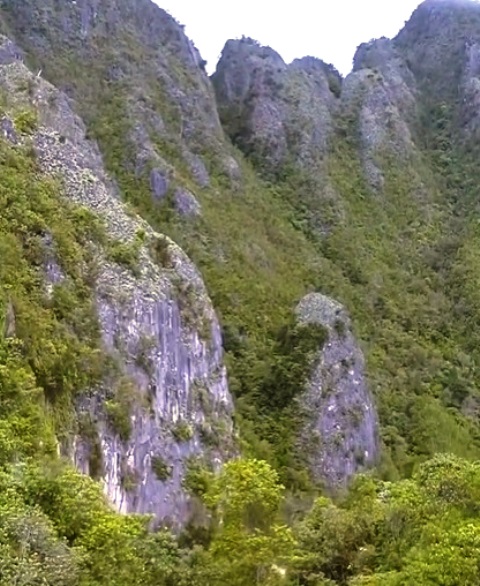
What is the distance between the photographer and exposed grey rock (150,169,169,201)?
53.7 meters

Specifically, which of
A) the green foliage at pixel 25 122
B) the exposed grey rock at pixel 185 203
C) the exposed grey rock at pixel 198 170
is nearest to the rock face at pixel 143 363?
the green foliage at pixel 25 122

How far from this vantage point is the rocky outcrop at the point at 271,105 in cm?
7094

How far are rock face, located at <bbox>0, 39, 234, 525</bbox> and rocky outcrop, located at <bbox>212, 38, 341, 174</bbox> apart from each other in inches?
1336

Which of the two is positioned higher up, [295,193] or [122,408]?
[295,193]

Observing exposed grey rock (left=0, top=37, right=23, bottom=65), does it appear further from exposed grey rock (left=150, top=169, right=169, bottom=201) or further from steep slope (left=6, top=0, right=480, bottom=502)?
exposed grey rock (left=150, top=169, right=169, bottom=201)

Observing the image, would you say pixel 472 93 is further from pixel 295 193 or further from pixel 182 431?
pixel 182 431

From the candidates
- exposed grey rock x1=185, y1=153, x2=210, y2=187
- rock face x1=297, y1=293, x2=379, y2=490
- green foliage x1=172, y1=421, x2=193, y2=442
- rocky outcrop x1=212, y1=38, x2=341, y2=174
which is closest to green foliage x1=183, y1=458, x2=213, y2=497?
green foliage x1=172, y1=421, x2=193, y2=442

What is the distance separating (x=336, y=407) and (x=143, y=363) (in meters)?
18.9

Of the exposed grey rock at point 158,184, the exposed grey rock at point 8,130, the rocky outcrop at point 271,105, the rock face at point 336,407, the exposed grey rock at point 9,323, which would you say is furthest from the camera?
the rocky outcrop at point 271,105

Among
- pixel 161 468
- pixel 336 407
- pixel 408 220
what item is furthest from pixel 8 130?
pixel 408 220

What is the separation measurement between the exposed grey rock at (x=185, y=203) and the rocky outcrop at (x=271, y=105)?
1660cm

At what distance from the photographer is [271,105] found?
2869 inches

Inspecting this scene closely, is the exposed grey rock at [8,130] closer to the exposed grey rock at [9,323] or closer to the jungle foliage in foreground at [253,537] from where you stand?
the exposed grey rock at [9,323]

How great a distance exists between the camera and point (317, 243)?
2510 inches
